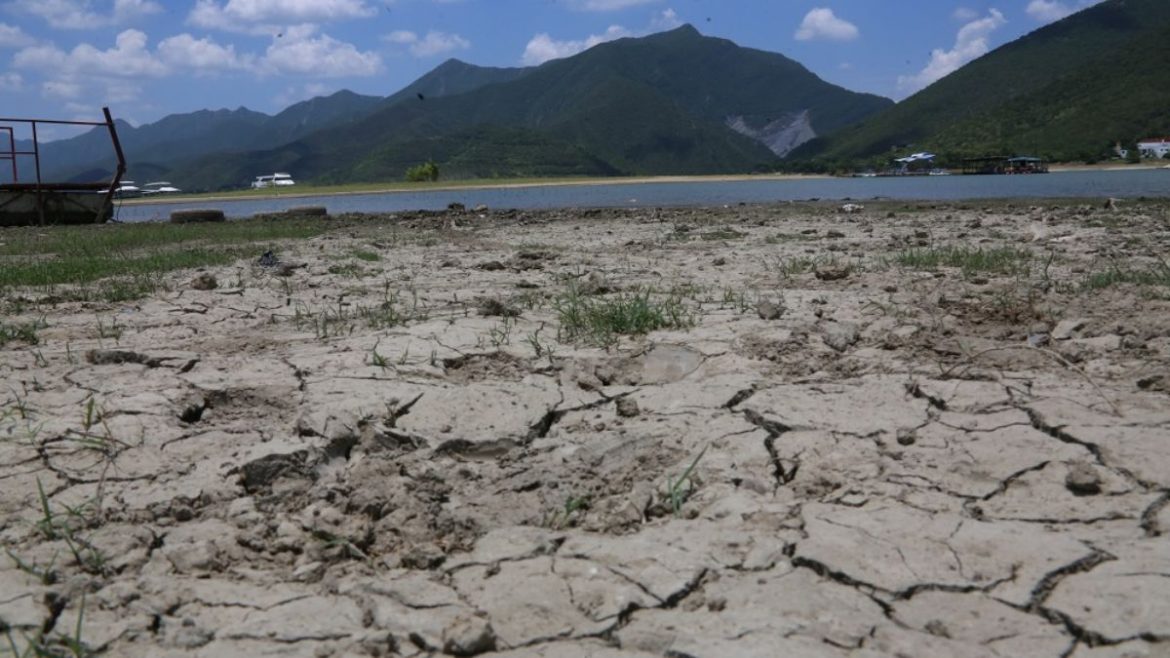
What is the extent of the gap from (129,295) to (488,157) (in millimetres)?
106445

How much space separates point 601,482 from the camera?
2812mm

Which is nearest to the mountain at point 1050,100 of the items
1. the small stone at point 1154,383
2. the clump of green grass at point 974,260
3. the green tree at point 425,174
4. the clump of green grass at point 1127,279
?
the green tree at point 425,174

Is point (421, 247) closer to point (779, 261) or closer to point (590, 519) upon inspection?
point (779, 261)

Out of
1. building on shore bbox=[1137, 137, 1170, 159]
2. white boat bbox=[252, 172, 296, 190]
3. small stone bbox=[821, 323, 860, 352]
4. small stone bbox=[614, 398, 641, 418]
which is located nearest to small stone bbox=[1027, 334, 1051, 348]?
small stone bbox=[821, 323, 860, 352]

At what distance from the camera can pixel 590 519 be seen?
8.49ft

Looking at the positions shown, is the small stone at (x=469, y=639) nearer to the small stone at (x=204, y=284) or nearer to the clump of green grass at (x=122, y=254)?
the clump of green grass at (x=122, y=254)

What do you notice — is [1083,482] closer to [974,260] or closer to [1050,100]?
[974,260]

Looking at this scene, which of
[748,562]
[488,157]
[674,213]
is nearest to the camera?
[748,562]

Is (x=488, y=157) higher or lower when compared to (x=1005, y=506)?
higher

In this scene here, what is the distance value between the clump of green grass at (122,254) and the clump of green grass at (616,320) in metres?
3.37

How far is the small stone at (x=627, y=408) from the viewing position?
341cm

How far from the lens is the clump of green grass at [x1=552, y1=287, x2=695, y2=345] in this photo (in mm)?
4541

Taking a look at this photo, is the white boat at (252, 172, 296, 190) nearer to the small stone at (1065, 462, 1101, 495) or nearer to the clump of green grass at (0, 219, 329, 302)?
the clump of green grass at (0, 219, 329, 302)

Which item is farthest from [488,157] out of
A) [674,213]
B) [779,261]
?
[779,261]
